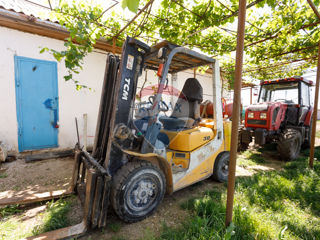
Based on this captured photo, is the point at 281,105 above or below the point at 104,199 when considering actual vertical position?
above

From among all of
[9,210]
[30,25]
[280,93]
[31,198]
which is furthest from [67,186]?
[280,93]

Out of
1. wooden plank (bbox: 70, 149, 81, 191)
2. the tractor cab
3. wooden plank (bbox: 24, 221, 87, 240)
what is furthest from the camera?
the tractor cab

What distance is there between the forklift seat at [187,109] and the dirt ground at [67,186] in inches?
49.3

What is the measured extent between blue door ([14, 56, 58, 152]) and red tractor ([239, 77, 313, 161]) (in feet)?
19.8

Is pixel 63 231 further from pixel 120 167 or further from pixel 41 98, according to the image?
pixel 41 98

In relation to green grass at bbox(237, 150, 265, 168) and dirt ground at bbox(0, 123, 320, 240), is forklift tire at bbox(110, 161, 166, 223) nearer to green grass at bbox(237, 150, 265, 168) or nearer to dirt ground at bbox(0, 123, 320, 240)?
dirt ground at bbox(0, 123, 320, 240)

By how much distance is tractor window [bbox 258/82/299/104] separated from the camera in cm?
576

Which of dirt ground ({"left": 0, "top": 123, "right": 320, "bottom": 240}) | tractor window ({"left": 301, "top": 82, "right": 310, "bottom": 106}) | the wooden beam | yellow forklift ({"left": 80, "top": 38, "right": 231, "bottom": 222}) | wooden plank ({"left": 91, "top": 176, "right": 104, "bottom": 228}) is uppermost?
the wooden beam

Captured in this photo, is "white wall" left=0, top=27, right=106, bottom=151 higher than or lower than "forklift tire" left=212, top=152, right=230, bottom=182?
higher

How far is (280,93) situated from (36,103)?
7881mm

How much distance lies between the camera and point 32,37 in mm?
4891

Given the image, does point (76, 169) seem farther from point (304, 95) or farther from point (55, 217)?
point (304, 95)

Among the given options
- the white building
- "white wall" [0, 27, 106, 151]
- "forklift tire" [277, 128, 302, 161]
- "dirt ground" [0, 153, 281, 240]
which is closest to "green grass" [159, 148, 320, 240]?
"dirt ground" [0, 153, 281, 240]

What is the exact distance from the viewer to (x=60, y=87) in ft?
17.7
